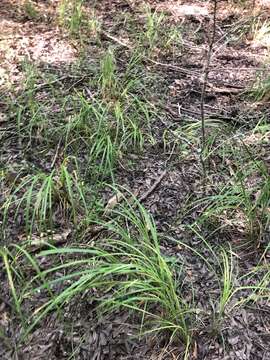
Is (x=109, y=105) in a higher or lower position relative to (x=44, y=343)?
higher

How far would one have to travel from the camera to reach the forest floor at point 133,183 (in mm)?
1798

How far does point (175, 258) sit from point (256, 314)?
17.3 inches

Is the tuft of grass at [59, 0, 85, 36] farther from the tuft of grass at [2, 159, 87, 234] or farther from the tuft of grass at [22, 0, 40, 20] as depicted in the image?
the tuft of grass at [2, 159, 87, 234]

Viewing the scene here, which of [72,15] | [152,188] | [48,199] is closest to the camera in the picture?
[48,199]

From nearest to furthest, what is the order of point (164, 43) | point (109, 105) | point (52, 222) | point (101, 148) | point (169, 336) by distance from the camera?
point (169, 336)
point (52, 222)
point (101, 148)
point (109, 105)
point (164, 43)

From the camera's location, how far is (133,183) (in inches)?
101

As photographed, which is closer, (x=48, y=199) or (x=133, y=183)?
(x=48, y=199)

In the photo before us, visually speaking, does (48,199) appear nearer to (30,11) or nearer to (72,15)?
(72,15)

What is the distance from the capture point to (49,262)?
2125mm

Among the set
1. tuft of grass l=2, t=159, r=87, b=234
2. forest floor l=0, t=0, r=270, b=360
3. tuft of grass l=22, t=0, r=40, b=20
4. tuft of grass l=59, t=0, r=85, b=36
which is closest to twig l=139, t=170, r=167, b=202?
forest floor l=0, t=0, r=270, b=360

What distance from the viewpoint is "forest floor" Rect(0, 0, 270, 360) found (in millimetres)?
1798

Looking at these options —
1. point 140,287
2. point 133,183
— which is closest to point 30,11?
point 133,183

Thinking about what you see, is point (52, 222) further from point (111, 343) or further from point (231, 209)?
point (231, 209)

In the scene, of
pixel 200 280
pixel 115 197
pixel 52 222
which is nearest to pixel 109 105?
pixel 115 197
